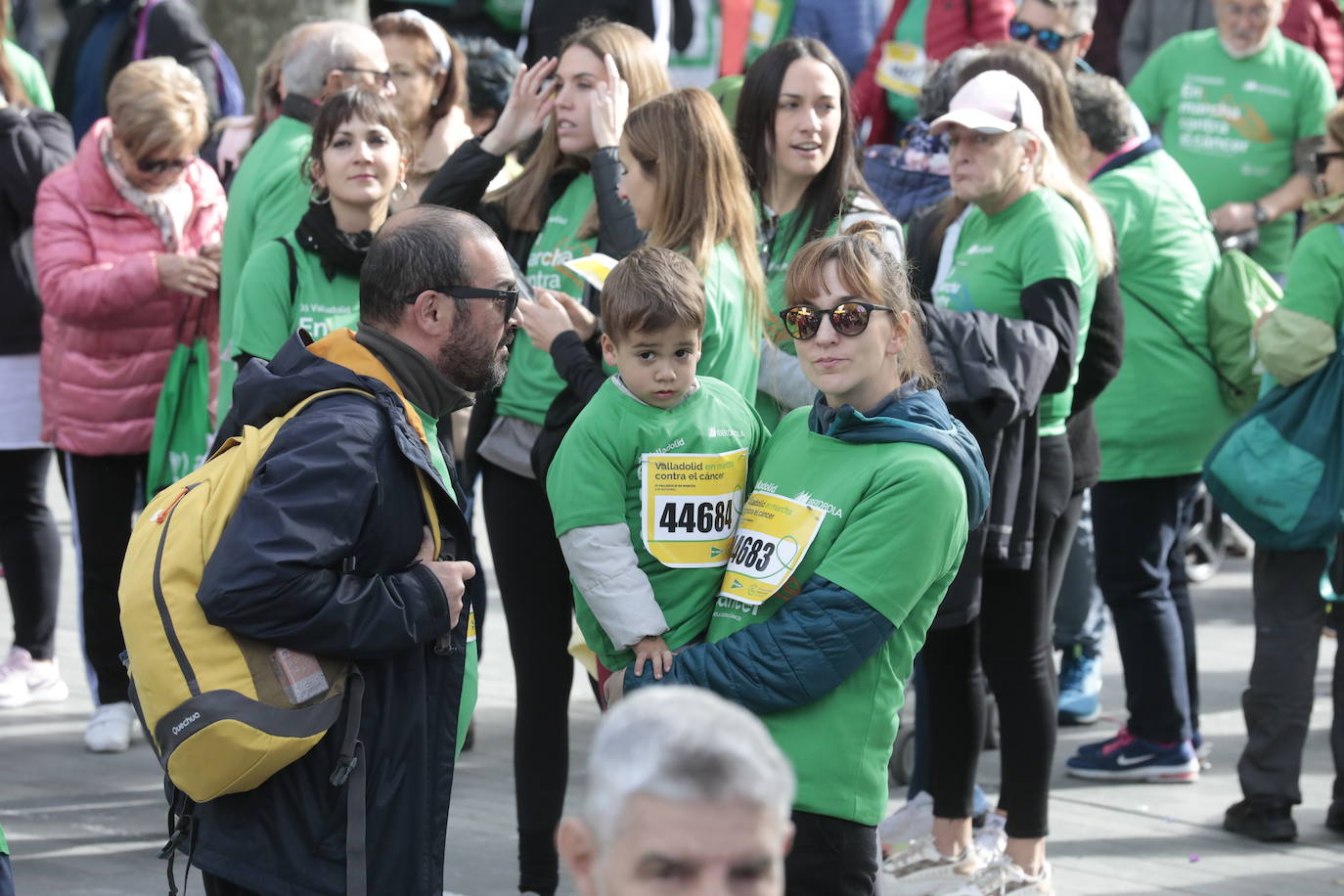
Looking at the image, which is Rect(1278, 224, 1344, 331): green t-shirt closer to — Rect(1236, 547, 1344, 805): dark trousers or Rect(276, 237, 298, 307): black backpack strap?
Rect(1236, 547, 1344, 805): dark trousers

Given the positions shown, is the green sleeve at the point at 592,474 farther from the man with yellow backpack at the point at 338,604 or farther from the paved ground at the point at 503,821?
the paved ground at the point at 503,821

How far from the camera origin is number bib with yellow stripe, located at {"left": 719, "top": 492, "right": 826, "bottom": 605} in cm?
349

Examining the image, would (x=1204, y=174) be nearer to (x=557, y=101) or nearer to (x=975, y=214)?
(x=975, y=214)

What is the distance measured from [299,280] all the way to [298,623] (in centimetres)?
212

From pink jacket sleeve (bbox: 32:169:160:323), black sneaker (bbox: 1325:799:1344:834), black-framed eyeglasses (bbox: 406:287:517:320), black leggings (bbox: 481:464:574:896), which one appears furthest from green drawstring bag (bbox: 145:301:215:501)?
black sneaker (bbox: 1325:799:1344:834)

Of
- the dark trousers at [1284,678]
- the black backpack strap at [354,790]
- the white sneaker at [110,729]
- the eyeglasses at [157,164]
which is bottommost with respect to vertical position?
the white sneaker at [110,729]

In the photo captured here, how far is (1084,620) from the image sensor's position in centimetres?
668

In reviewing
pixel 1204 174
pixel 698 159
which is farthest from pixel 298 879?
pixel 1204 174

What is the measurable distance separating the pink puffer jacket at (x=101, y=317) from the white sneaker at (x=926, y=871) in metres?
2.70

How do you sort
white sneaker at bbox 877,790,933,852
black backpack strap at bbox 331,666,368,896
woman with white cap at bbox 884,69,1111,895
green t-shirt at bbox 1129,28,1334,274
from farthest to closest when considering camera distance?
1. green t-shirt at bbox 1129,28,1334,274
2. white sneaker at bbox 877,790,933,852
3. woman with white cap at bbox 884,69,1111,895
4. black backpack strap at bbox 331,666,368,896

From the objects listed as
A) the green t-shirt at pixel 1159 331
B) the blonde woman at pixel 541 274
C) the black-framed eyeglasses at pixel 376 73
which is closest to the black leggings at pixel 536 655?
the blonde woman at pixel 541 274

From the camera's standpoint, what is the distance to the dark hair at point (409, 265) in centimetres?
335

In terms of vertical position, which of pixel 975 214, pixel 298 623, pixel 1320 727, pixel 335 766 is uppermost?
pixel 975 214

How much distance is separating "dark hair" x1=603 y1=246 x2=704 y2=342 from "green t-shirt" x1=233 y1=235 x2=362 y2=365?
1.34 meters
